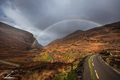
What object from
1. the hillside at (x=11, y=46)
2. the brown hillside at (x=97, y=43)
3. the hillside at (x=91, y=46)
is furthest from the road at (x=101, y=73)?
the hillside at (x=11, y=46)


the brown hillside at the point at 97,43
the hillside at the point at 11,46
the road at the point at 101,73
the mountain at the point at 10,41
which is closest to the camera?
the road at the point at 101,73

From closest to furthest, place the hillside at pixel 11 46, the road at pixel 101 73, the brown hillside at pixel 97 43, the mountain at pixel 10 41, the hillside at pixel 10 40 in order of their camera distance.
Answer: the road at pixel 101 73 → the brown hillside at pixel 97 43 → the hillside at pixel 11 46 → the mountain at pixel 10 41 → the hillside at pixel 10 40

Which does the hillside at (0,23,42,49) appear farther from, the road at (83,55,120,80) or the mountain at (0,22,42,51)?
the road at (83,55,120,80)

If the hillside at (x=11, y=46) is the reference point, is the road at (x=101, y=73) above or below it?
below

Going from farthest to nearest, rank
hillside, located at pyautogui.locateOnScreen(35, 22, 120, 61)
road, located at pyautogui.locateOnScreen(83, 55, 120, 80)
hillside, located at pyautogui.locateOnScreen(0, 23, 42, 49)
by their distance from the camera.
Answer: hillside, located at pyautogui.locateOnScreen(0, 23, 42, 49)
hillside, located at pyautogui.locateOnScreen(35, 22, 120, 61)
road, located at pyautogui.locateOnScreen(83, 55, 120, 80)

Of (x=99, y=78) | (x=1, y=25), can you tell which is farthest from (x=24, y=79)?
(x=1, y=25)

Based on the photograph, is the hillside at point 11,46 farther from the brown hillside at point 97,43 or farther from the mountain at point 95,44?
the brown hillside at point 97,43

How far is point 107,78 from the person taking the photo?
6.14 m

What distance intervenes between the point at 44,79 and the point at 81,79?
17.1 ft

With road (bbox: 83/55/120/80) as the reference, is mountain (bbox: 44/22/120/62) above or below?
above

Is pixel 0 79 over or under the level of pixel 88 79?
under

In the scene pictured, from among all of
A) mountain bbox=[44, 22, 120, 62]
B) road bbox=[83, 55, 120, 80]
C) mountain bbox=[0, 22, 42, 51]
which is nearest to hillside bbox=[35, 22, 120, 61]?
mountain bbox=[44, 22, 120, 62]

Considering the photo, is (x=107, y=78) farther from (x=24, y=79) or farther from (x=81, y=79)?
(x=24, y=79)

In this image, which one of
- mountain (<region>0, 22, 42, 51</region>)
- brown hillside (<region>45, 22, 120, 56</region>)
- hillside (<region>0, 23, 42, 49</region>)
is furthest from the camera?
hillside (<region>0, 23, 42, 49</region>)
